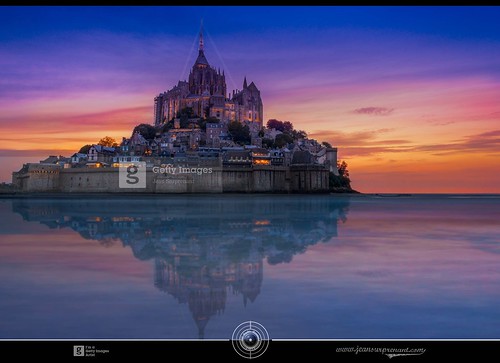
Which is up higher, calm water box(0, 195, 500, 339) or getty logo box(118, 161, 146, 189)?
getty logo box(118, 161, 146, 189)

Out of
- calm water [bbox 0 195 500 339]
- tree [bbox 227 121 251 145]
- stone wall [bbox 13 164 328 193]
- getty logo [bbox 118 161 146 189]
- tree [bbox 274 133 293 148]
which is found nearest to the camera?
calm water [bbox 0 195 500 339]

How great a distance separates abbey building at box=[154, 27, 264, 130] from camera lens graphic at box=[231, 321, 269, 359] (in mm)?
53322

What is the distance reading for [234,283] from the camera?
408cm

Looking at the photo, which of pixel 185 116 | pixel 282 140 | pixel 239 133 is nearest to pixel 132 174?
pixel 239 133

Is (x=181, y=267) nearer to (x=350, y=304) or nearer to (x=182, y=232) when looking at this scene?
(x=350, y=304)

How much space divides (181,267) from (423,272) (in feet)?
8.37

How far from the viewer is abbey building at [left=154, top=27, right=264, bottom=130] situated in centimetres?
5653

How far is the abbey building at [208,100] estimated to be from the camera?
185 ft

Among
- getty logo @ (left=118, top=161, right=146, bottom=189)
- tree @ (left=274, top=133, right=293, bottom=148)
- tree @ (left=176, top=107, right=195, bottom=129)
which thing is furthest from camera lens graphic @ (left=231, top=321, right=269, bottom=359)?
tree @ (left=176, top=107, right=195, bottom=129)

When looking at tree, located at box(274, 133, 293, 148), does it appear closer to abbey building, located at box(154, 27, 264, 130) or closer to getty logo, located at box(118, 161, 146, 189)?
abbey building, located at box(154, 27, 264, 130)
